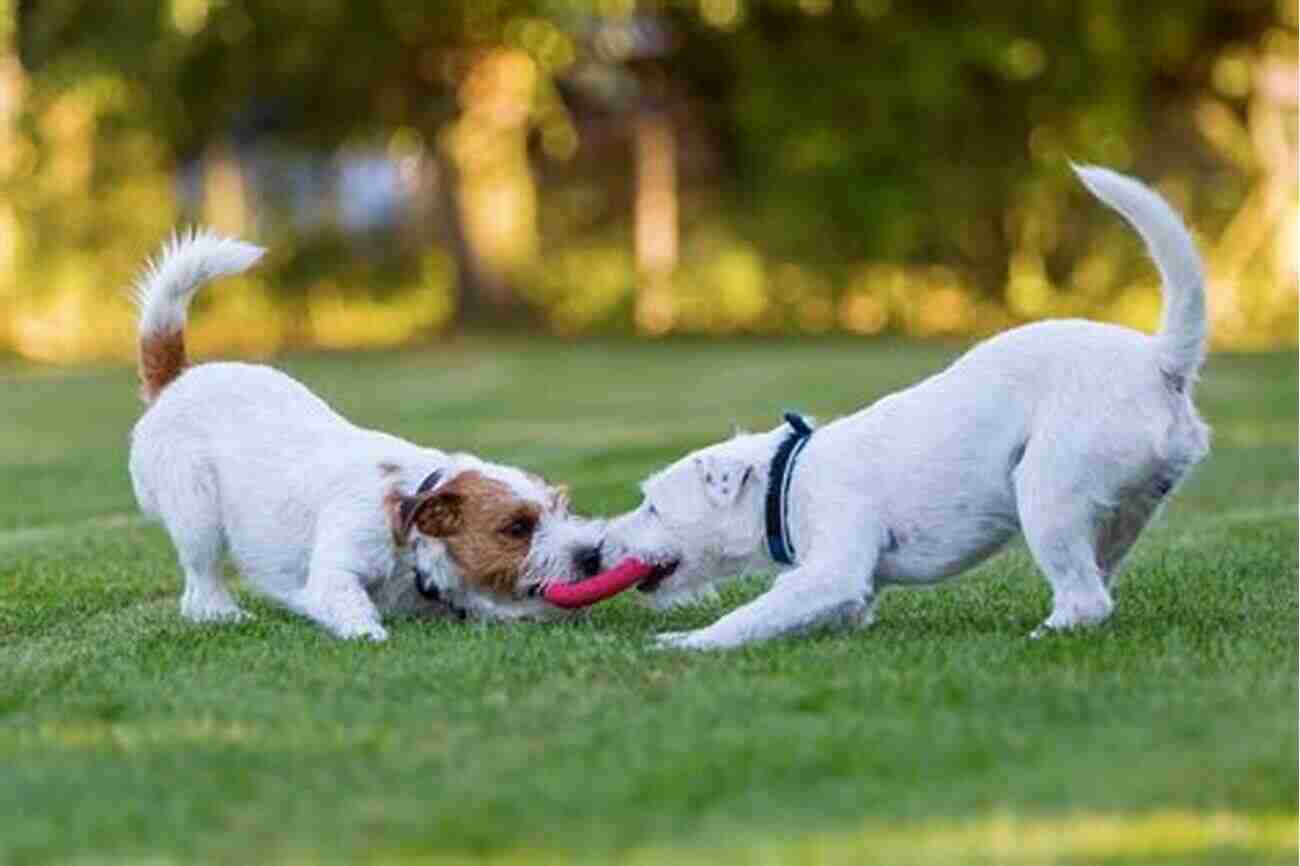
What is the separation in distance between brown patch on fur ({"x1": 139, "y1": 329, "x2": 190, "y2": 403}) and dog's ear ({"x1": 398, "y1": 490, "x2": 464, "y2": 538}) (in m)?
1.25

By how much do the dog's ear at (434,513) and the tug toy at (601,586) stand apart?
1.02 feet

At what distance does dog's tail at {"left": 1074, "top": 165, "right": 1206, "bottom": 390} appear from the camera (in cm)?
665

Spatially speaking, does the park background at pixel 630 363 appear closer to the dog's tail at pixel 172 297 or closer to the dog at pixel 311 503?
the dog at pixel 311 503

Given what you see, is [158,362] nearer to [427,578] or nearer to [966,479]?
[427,578]

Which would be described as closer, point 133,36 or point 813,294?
point 133,36

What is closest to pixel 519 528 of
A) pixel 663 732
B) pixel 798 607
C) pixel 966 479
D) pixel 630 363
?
pixel 798 607

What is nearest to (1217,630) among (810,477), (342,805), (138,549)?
(810,477)

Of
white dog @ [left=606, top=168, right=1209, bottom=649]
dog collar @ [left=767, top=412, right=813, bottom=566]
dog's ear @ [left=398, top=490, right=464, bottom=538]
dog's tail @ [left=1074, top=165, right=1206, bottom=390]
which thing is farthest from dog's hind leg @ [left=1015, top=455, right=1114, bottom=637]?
dog's ear @ [left=398, top=490, right=464, bottom=538]

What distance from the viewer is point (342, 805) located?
4824 millimetres

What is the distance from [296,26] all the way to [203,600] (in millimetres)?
19905

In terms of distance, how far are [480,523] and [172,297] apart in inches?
56.9

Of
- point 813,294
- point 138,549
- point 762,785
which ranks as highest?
point 762,785

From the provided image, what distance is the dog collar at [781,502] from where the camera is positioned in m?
7.06

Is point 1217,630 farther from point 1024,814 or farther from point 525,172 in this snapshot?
point 525,172
